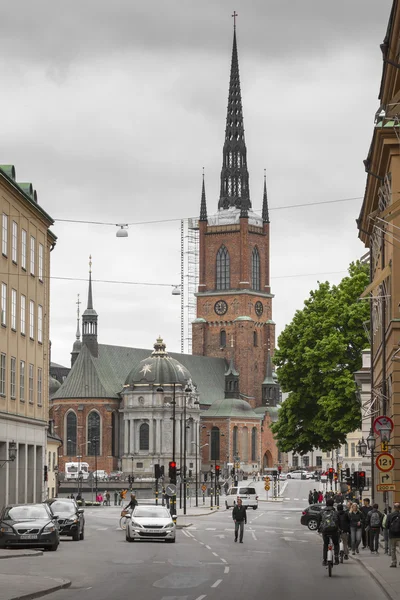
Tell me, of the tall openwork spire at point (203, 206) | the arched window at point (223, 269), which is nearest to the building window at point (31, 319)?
the arched window at point (223, 269)

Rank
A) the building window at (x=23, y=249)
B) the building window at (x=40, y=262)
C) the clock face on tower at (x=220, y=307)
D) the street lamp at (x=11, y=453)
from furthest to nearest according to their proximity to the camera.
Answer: the clock face on tower at (x=220, y=307)
the building window at (x=40, y=262)
the building window at (x=23, y=249)
the street lamp at (x=11, y=453)

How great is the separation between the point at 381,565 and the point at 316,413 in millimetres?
32257

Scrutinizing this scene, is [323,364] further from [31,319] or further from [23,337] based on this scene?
[23,337]

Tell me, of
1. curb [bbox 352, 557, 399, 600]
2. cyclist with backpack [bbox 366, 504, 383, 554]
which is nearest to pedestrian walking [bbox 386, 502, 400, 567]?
curb [bbox 352, 557, 399, 600]

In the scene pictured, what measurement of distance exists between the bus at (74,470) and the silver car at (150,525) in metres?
106

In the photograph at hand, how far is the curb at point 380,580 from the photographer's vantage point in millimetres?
21719

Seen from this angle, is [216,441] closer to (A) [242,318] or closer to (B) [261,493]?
(A) [242,318]

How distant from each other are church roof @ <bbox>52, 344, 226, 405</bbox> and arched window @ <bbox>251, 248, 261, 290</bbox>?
467 inches

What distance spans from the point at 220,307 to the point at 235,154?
72.8 feet

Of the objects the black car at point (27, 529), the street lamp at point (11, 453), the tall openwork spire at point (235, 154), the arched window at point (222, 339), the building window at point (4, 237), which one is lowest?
the black car at point (27, 529)

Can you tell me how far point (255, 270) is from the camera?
7249 inches

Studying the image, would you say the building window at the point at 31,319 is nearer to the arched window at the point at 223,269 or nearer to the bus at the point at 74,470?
the bus at the point at 74,470

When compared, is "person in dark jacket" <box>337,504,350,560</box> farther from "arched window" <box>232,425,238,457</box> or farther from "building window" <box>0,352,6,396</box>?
"arched window" <box>232,425,238,457</box>

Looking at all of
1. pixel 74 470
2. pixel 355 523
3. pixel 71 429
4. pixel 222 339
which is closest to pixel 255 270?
pixel 222 339
